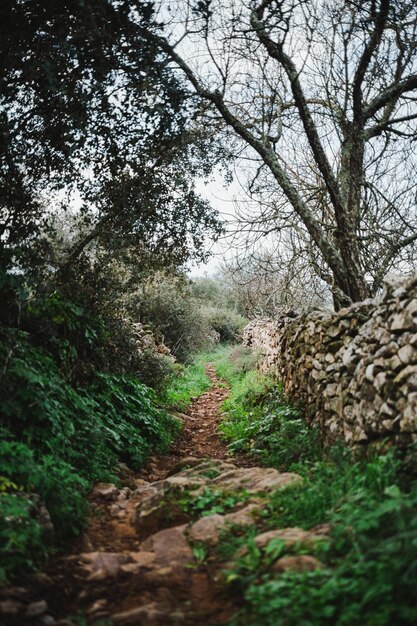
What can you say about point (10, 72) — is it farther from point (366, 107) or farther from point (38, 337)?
point (366, 107)

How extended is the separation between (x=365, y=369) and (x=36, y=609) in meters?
3.51

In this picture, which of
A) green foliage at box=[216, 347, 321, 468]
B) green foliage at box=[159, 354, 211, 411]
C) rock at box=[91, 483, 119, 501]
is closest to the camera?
rock at box=[91, 483, 119, 501]

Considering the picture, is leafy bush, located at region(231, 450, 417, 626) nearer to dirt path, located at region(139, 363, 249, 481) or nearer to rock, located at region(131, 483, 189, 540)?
rock, located at region(131, 483, 189, 540)

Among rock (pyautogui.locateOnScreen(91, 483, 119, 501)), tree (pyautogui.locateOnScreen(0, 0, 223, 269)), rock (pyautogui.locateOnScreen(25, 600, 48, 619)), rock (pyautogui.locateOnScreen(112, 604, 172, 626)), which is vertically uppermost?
tree (pyautogui.locateOnScreen(0, 0, 223, 269))

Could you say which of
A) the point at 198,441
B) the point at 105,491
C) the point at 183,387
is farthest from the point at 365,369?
the point at 183,387

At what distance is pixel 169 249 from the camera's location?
763 cm

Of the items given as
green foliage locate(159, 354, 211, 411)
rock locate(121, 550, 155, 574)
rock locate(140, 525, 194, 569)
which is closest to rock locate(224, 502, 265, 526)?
rock locate(140, 525, 194, 569)

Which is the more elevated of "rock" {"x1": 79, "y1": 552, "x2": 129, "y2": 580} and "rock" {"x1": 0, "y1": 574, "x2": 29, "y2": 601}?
"rock" {"x1": 0, "y1": 574, "x2": 29, "y2": 601}

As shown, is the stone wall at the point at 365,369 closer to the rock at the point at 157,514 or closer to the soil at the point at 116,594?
the rock at the point at 157,514

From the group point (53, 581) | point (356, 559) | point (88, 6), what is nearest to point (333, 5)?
point (88, 6)

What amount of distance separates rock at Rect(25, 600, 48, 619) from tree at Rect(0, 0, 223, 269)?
3.74m

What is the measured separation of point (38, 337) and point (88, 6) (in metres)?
3.94

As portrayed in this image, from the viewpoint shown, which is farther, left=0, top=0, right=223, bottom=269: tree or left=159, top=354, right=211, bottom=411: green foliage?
left=159, top=354, right=211, bottom=411: green foliage

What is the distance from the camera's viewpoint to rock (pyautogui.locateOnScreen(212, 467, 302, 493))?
12.3 ft
